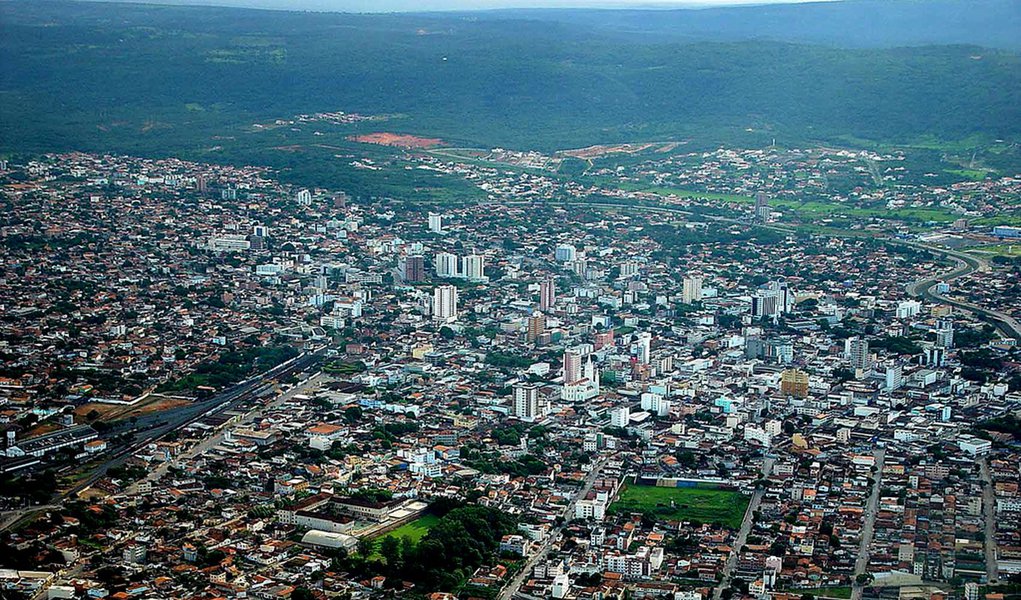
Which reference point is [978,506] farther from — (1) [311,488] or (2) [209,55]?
(2) [209,55]

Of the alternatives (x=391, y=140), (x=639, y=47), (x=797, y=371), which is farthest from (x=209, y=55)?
(x=797, y=371)

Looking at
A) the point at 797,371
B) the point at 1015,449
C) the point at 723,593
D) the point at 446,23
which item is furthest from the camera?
the point at 446,23

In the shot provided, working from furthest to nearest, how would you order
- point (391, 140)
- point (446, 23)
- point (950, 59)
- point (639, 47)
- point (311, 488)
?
point (446, 23) → point (639, 47) → point (950, 59) → point (391, 140) → point (311, 488)

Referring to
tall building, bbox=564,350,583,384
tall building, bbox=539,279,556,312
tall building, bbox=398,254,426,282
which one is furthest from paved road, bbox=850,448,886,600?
tall building, bbox=398,254,426,282

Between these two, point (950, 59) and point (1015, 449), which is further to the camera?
point (950, 59)

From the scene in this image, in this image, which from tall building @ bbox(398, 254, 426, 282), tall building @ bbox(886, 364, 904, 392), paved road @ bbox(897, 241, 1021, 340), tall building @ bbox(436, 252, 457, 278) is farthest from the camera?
tall building @ bbox(436, 252, 457, 278)

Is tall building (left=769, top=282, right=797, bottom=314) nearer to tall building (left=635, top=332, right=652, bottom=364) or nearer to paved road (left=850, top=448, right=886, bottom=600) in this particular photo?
tall building (left=635, top=332, right=652, bottom=364)

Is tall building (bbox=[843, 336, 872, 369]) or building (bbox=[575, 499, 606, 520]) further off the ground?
building (bbox=[575, 499, 606, 520])

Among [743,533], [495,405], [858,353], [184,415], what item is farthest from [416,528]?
[858,353]
